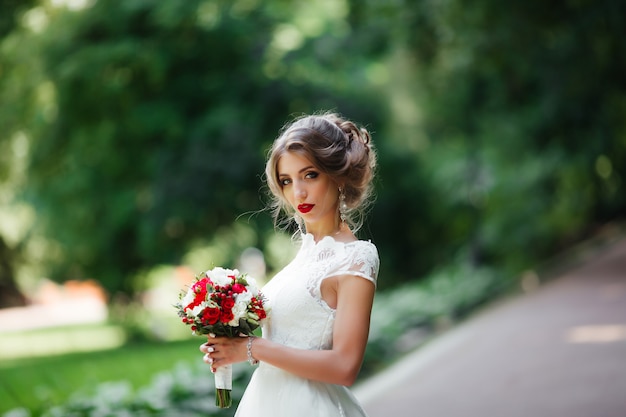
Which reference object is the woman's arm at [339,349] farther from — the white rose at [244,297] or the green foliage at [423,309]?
the green foliage at [423,309]

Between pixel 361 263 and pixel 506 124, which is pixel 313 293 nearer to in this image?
pixel 361 263

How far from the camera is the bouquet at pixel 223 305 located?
8.38 feet

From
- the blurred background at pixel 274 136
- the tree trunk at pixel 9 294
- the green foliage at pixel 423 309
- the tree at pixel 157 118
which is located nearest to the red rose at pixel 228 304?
the green foliage at pixel 423 309

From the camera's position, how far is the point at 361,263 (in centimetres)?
260

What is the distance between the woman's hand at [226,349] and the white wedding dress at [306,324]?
0.17 meters

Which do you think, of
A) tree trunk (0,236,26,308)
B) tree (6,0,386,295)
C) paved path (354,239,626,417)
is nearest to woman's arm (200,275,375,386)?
paved path (354,239,626,417)

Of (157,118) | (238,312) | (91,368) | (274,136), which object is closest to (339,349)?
(238,312)

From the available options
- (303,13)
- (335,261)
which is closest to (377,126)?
(303,13)

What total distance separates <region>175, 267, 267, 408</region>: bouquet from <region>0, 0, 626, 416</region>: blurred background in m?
7.45

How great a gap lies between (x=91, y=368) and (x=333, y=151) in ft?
41.9

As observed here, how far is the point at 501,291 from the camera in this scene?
15.8 meters

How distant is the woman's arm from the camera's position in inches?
99.0

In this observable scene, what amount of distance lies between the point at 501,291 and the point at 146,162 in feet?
25.4

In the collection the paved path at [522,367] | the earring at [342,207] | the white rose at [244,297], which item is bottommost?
the white rose at [244,297]
